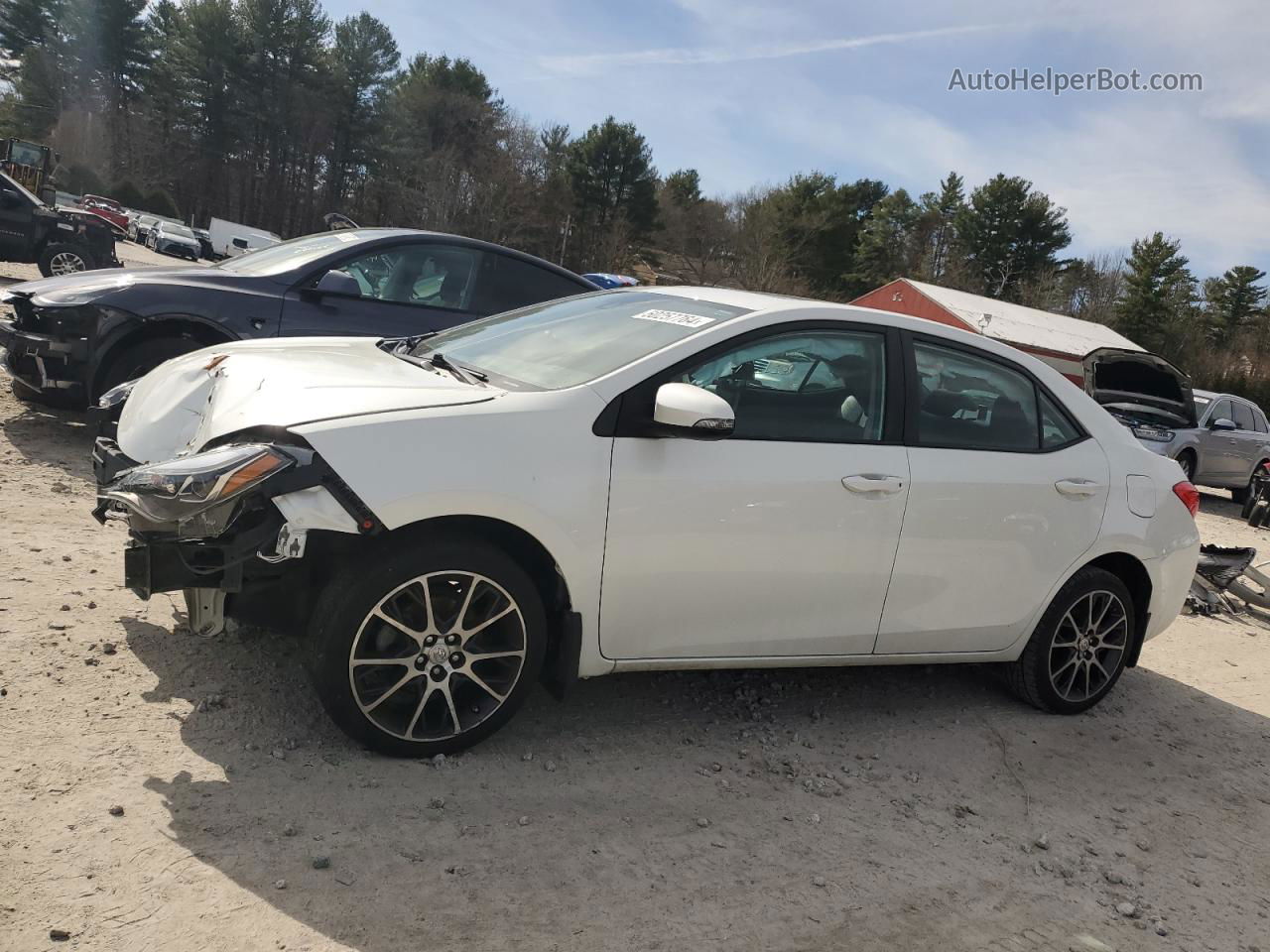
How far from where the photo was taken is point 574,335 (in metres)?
3.94

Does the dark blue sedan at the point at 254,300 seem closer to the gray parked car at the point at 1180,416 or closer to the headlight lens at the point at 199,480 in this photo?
the headlight lens at the point at 199,480

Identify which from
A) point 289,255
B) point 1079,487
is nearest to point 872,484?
point 1079,487

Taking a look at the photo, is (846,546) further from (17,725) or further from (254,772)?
(17,725)

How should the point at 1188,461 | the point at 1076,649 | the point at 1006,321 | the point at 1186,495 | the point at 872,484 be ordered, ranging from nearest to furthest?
the point at 872,484 → the point at 1076,649 → the point at 1186,495 → the point at 1188,461 → the point at 1006,321

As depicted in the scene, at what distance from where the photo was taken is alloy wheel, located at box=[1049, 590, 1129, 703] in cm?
459

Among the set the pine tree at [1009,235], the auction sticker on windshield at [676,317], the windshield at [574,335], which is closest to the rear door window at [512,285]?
the windshield at [574,335]

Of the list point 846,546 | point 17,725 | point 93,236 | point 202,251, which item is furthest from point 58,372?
point 202,251

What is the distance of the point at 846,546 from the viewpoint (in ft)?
12.3

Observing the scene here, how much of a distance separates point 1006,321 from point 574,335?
36.8 m

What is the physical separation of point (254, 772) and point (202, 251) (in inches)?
1734

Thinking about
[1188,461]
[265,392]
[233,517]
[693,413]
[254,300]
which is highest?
[254,300]

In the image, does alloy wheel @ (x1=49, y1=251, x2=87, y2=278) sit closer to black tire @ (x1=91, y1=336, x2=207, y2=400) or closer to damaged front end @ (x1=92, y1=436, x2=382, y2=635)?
black tire @ (x1=91, y1=336, x2=207, y2=400)

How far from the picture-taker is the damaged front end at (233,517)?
2.88 m

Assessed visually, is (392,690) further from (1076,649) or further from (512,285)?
(512,285)
